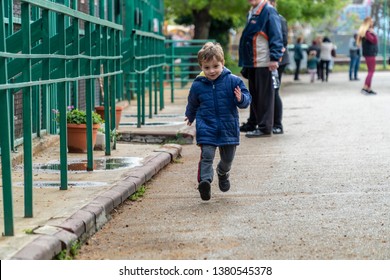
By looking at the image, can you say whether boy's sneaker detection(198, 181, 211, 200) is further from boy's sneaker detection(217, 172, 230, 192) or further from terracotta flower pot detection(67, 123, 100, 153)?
terracotta flower pot detection(67, 123, 100, 153)

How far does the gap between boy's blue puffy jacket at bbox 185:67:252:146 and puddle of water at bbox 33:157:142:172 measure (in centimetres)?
193

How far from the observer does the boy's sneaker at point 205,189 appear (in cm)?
914

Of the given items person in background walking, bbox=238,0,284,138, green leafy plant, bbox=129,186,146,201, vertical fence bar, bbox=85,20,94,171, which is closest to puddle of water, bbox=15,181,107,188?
green leafy plant, bbox=129,186,146,201

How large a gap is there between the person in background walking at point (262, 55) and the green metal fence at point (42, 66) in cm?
254

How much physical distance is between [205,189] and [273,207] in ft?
1.97

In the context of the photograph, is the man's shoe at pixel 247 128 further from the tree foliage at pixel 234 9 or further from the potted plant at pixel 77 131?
the tree foliage at pixel 234 9

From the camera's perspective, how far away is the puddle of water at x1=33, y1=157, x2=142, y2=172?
1107 cm

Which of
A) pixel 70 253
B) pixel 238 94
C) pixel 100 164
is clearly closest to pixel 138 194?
pixel 238 94

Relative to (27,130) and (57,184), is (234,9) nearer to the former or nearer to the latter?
(57,184)

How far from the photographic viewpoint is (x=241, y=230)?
7.75 metres

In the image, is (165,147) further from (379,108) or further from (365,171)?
(379,108)

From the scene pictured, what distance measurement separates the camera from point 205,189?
30.0 ft

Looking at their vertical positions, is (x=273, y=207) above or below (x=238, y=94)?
below

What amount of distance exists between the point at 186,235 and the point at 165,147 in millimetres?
5634
